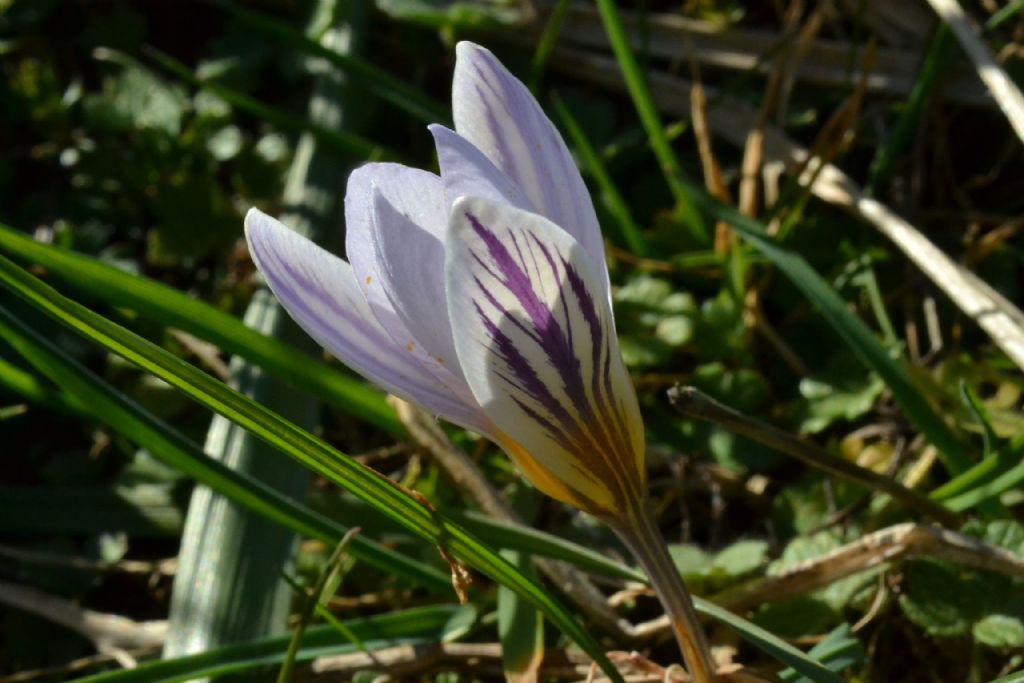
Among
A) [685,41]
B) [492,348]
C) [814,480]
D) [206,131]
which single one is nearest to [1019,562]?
[814,480]

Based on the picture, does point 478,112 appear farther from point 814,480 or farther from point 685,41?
point 685,41

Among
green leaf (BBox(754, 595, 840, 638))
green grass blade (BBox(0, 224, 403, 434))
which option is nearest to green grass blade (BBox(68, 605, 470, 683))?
green grass blade (BBox(0, 224, 403, 434))

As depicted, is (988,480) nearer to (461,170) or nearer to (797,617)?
(797,617)

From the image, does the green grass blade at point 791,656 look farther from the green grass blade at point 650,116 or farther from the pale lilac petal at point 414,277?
the green grass blade at point 650,116

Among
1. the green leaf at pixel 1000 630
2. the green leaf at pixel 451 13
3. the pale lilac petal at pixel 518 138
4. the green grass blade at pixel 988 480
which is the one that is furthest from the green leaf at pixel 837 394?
the green leaf at pixel 451 13

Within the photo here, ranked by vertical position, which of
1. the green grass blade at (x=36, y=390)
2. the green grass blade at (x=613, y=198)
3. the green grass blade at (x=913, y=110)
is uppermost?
the green grass blade at (x=913, y=110)

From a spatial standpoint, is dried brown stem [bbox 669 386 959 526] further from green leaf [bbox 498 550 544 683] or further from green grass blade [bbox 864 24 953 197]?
green grass blade [bbox 864 24 953 197]
